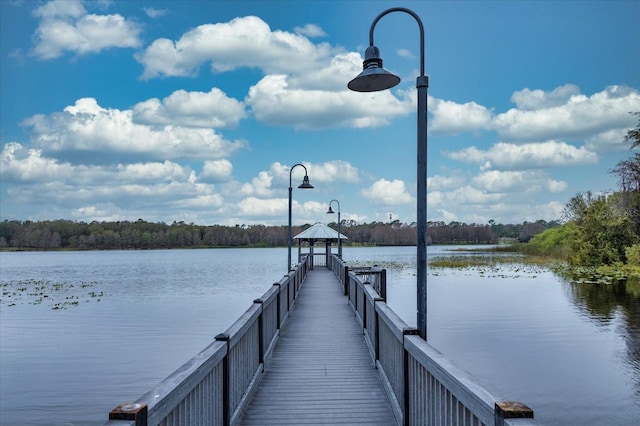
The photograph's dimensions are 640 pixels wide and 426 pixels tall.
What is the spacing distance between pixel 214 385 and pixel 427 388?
1791 millimetres

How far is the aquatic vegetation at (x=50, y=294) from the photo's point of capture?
1056 inches

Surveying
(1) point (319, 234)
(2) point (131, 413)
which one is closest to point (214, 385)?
(2) point (131, 413)

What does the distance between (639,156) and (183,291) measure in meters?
36.3

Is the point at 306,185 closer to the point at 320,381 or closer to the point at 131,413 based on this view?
the point at 320,381

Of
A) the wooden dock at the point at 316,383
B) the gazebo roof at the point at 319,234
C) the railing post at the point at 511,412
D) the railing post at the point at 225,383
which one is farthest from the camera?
the gazebo roof at the point at 319,234

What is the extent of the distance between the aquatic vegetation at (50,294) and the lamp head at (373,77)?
24.2 metres

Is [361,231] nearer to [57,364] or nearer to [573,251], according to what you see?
[573,251]

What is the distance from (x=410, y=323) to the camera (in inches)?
745

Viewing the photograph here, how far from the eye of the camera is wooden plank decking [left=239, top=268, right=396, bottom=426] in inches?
218

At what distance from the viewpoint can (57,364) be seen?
14.8m

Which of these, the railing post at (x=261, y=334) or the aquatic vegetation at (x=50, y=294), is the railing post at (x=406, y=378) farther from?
the aquatic vegetation at (x=50, y=294)

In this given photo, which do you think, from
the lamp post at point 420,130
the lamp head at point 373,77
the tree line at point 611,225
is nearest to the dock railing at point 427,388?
the lamp post at point 420,130

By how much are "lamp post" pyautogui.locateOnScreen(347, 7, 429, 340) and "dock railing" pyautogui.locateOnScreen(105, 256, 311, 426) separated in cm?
197

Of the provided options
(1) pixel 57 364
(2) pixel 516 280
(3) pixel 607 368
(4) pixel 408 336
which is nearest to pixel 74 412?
(1) pixel 57 364
